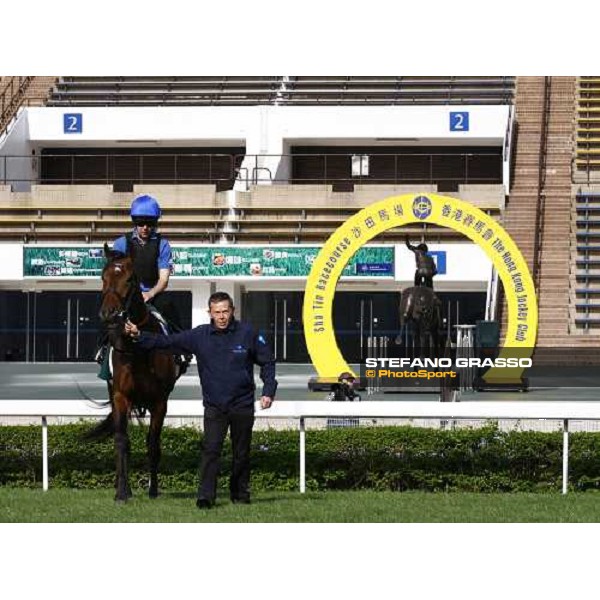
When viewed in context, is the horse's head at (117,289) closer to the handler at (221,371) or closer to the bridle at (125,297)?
→ the bridle at (125,297)

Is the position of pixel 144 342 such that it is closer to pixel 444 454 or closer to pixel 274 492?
pixel 274 492

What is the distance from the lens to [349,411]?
13062 millimetres

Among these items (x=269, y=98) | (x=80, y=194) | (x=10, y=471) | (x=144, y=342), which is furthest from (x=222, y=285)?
(x=144, y=342)

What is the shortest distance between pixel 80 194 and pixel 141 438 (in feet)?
86.4

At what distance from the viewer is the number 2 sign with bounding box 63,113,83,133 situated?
4228cm

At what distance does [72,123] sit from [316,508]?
1297 inches

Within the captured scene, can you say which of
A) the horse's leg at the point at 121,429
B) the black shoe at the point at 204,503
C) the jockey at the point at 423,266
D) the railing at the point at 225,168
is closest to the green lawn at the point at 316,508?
the black shoe at the point at 204,503

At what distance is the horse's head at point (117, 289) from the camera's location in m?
10.9

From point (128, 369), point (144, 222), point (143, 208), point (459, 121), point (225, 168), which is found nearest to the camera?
point (128, 369)

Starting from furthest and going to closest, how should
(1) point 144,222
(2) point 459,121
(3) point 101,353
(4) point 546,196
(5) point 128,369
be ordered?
1. (2) point 459,121
2. (4) point 546,196
3. (3) point 101,353
4. (1) point 144,222
5. (5) point 128,369

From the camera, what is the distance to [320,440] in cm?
1320

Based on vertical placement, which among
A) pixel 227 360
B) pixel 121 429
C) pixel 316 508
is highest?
pixel 227 360

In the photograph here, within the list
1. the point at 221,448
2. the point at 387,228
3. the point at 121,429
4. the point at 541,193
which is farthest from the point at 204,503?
the point at 541,193

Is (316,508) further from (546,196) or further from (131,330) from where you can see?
(546,196)
